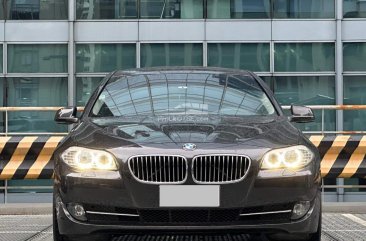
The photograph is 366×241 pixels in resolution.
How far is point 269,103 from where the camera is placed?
18.4 feet

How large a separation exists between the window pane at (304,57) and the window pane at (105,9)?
15.4 feet

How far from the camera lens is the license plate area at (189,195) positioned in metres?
4.20

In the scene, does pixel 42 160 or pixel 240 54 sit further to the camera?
pixel 240 54

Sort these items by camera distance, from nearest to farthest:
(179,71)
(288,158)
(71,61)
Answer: (288,158), (179,71), (71,61)

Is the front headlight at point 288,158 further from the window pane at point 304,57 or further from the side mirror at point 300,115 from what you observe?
the window pane at point 304,57

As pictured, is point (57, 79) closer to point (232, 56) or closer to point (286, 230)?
point (232, 56)

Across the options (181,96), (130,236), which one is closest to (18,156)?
(130,236)

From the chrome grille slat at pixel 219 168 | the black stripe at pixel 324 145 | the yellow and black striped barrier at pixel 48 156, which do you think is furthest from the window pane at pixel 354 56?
the chrome grille slat at pixel 219 168

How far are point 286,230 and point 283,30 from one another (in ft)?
55.1

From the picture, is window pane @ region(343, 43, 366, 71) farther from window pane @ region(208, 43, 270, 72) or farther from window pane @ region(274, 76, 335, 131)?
window pane @ region(208, 43, 270, 72)

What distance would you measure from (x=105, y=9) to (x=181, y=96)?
15669mm

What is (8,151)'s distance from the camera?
8.60 m

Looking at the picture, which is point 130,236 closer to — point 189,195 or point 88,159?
point 88,159

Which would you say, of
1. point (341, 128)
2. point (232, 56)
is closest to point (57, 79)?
point (232, 56)
